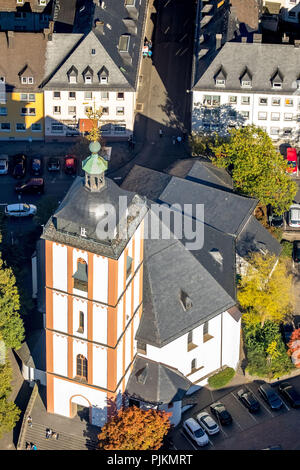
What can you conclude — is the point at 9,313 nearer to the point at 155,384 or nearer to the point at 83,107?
the point at 155,384

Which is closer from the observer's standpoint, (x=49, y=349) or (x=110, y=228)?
(x=110, y=228)

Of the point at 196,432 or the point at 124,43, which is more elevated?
the point at 124,43

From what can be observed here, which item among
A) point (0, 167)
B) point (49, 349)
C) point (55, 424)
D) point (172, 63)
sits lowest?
point (55, 424)

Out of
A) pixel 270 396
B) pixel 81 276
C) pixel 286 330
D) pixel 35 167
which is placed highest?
pixel 35 167

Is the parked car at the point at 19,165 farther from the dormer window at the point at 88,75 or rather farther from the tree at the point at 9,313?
the tree at the point at 9,313

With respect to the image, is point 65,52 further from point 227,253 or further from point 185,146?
point 227,253

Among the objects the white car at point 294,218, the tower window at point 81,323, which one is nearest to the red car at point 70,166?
the white car at point 294,218

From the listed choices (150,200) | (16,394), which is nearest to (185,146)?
(150,200)

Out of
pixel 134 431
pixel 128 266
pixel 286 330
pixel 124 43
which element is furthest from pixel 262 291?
pixel 124 43
